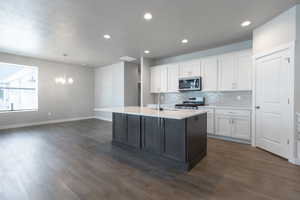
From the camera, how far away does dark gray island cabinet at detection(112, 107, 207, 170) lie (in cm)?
239

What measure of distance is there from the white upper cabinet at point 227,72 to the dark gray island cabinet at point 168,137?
1.74 meters

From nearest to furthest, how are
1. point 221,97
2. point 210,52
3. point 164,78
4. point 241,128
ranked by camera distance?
point 241,128
point 221,97
point 210,52
point 164,78

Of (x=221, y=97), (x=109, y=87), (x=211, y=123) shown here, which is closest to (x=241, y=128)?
(x=211, y=123)

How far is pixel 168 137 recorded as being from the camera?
8.36 feet


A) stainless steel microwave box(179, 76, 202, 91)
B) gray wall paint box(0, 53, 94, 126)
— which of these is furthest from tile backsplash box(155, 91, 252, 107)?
gray wall paint box(0, 53, 94, 126)

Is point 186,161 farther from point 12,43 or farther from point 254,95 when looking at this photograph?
point 12,43

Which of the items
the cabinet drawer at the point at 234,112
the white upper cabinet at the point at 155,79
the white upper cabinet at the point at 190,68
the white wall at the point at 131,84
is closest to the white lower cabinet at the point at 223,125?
the cabinet drawer at the point at 234,112

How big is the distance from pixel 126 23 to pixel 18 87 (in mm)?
5551

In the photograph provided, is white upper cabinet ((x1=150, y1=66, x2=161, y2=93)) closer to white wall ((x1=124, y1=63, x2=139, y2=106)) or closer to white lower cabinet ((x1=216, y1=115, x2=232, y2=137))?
white wall ((x1=124, y1=63, x2=139, y2=106))

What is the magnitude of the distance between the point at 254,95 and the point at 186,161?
2451mm

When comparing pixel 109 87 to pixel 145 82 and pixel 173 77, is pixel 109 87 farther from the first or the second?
pixel 173 77

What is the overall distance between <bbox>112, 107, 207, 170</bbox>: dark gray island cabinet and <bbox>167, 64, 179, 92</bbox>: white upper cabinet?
243cm

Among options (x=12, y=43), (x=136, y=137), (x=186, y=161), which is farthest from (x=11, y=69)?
(x=186, y=161)

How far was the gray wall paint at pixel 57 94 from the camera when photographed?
18.4 feet
